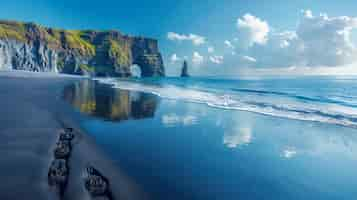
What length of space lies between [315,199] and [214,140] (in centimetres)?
490

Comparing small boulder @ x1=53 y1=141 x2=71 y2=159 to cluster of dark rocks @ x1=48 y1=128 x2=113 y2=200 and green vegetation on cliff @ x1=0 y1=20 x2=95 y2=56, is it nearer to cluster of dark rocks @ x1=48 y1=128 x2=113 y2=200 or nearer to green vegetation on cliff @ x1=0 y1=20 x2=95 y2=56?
cluster of dark rocks @ x1=48 y1=128 x2=113 y2=200

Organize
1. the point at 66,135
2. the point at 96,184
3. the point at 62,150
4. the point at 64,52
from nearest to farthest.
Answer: the point at 96,184 → the point at 62,150 → the point at 66,135 → the point at 64,52

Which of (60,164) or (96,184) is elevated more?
(60,164)

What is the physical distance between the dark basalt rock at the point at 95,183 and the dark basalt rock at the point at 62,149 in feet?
4.51

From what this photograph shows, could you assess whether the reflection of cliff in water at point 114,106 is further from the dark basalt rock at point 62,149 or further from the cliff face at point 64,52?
the cliff face at point 64,52

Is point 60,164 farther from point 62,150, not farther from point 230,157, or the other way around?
point 230,157

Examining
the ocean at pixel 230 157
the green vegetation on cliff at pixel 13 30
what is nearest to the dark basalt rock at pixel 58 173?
the ocean at pixel 230 157

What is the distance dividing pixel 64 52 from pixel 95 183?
14309cm

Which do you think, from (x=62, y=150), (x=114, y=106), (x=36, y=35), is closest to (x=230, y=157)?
(x=62, y=150)

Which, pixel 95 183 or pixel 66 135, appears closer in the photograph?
pixel 95 183

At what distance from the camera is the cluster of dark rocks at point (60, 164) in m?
4.88

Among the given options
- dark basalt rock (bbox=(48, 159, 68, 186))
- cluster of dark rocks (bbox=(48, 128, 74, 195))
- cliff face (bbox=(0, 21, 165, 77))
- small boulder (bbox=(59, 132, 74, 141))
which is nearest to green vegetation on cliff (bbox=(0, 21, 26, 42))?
cliff face (bbox=(0, 21, 165, 77))

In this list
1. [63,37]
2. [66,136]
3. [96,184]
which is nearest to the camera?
[96,184]

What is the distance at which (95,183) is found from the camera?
16.6 feet
